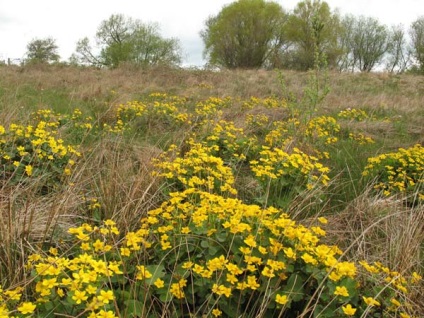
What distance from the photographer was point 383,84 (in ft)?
48.1

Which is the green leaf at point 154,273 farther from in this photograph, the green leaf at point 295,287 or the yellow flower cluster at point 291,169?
the yellow flower cluster at point 291,169

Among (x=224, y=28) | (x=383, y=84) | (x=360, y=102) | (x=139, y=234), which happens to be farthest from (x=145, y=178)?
(x=224, y=28)

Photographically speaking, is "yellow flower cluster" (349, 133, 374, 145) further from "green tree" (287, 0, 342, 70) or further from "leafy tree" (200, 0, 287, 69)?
"leafy tree" (200, 0, 287, 69)

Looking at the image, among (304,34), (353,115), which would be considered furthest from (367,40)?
(353,115)

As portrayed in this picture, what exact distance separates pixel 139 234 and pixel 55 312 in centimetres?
58

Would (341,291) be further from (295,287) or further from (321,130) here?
(321,130)

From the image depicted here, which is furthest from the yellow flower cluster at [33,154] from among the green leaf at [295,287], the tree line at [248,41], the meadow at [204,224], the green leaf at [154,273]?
the tree line at [248,41]

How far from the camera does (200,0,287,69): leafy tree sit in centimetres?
3209

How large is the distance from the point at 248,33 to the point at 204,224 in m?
32.3

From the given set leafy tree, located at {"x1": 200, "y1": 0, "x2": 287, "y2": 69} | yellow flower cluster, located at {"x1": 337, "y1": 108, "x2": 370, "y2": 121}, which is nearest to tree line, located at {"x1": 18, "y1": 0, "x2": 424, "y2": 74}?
leafy tree, located at {"x1": 200, "y1": 0, "x2": 287, "y2": 69}

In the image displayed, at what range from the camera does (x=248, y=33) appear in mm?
32062

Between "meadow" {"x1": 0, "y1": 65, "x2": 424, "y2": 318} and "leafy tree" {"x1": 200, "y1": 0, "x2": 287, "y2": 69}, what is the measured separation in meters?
27.3

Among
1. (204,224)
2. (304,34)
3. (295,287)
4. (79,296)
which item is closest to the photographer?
(79,296)

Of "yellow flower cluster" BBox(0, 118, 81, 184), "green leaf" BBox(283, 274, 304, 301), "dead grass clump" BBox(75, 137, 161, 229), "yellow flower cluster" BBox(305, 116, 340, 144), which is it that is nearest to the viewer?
"green leaf" BBox(283, 274, 304, 301)
